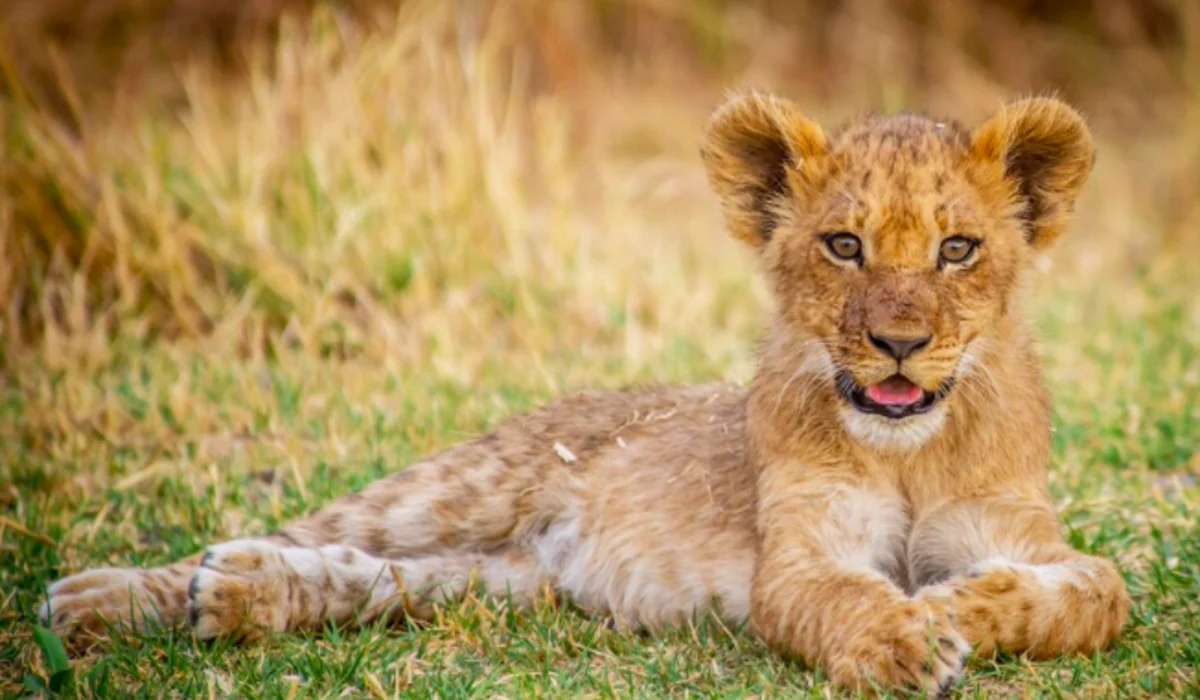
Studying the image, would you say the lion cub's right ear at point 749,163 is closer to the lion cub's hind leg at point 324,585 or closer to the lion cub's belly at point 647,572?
the lion cub's belly at point 647,572

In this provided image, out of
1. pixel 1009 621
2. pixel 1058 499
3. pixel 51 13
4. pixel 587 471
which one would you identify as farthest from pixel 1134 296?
pixel 51 13

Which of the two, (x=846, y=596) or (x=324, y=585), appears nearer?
(x=846, y=596)

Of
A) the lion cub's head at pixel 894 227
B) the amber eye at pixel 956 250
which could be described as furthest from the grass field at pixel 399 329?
the amber eye at pixel 956 250

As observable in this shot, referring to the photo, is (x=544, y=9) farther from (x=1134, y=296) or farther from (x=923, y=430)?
(x=923, y=430)

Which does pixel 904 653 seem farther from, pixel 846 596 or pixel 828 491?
pixel 828 491

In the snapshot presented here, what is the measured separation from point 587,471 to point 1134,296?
4.11 metres

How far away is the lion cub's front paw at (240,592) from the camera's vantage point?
12.5 feet

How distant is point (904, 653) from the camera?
327 cm

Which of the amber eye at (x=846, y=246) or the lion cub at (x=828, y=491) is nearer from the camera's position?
the lion cub at (x=828, y=491)

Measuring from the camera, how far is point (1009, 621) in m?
3.42

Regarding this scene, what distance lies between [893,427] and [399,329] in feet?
11.8

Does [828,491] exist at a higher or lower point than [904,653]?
higher

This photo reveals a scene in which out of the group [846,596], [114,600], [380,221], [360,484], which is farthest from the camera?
[380,221]

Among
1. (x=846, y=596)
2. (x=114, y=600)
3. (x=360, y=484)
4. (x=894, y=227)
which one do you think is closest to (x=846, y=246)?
(x=894, y=227)
